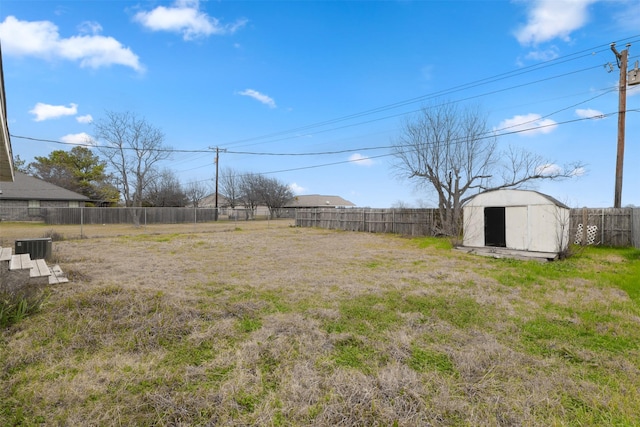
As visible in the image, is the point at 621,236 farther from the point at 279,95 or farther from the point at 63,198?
the point at 63,198

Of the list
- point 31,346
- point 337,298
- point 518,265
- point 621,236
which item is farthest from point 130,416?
point 621,236

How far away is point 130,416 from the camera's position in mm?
1985

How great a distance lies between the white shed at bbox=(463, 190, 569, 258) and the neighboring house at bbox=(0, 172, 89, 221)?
98.5 feet

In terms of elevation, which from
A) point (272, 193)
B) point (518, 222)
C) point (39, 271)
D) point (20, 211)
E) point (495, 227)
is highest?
point (272, 193)

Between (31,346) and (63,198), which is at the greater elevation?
(63,198)

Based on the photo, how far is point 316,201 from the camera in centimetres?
5144

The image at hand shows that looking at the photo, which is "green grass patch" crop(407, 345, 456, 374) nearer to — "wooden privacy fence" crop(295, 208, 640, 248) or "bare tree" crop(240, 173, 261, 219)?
"wooden privacy fence" crop(295, 208, 640, 248)

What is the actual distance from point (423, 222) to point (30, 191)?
1229 inches

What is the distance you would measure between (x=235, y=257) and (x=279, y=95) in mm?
13803

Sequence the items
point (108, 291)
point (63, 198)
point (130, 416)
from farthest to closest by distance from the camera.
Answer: point (63, 198), point (108, 291), point (130, 416)

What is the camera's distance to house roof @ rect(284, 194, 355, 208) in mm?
49969

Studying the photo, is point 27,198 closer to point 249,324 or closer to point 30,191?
point 30,191

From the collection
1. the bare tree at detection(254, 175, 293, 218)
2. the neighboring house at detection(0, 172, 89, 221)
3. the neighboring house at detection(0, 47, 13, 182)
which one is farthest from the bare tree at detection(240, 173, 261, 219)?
the neighboring house at detection(0, 47, 13, 182)

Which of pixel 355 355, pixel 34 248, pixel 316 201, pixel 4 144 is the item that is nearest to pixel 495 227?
pixel 355 355
